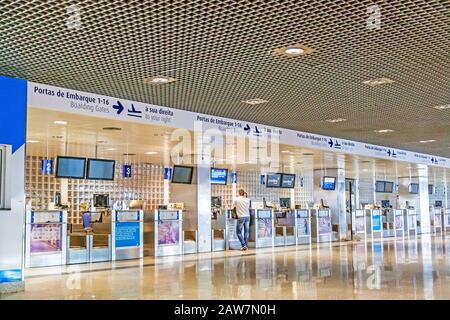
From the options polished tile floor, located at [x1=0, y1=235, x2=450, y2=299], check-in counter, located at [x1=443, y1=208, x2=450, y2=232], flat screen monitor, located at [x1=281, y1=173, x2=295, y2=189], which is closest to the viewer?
polished tile floor, located at [x1=0, y1=235, x2=450, y2=299]

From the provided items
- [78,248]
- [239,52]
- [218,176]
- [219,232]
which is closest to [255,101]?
[239,52]

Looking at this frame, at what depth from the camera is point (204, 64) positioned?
704cm

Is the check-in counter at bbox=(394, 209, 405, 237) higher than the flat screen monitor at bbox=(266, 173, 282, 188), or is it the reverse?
the flat screen monitor at bbox=(266, 173, 282, 188)

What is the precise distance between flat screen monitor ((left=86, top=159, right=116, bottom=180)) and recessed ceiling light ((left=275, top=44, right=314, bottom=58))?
6898mm

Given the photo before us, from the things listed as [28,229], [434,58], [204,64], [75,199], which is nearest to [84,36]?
[204,64]

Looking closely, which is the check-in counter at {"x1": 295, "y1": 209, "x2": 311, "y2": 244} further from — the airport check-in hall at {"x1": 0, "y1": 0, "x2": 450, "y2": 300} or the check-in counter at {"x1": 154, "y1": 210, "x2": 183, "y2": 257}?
the check-in counter at {"x1": 154, "y1": 210, "x2": 183, "y2": 257}

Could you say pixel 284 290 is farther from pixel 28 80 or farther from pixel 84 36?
pixel 28 80

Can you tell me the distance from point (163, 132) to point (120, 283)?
4125 millimetres

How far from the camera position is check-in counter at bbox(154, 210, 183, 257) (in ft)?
39.5

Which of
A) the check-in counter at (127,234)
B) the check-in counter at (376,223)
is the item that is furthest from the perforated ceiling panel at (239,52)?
the check-in counter at (376,223)

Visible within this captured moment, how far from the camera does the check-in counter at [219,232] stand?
1342 cm

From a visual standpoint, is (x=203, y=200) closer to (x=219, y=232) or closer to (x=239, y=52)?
(x=219, y=232)

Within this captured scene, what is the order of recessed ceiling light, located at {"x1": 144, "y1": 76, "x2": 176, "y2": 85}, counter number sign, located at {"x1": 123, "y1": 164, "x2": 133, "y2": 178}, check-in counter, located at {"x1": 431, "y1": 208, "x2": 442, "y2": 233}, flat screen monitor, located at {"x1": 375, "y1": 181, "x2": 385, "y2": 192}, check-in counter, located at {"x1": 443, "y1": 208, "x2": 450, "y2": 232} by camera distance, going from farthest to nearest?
1. check-in counter, located at {"x1": 443, "y1": 208, "x2": 450, "y2": 232}
2. check-in counter, located at {"x1": 431, "y1": 208, "x2": 442, "y2": 233}
3. flat screen monitor, located at {"x1": 375, "y1": 181, "x2": 385, "y2": 192}
4. counter number sign, located at {"x1": 123, "y1": 164, "x2": 133, "y2": 178}
5. recessed ceiling light, located at {"x1": 144, "y1": 76, "x2": 176, "y2": 85}

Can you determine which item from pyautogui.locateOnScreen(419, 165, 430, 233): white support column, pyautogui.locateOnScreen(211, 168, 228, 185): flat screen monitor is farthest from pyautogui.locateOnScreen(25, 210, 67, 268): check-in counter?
pyautogui.locateOnScreen(419, 165, 430, 233): white support column
